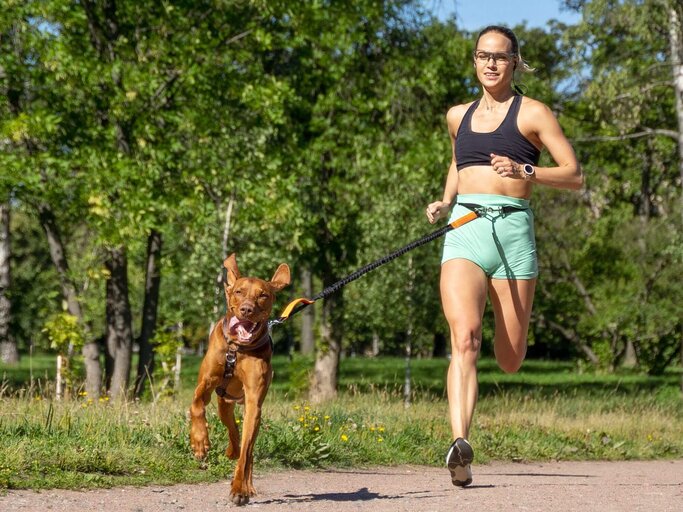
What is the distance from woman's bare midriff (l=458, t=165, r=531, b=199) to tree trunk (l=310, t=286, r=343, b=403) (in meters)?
16.8

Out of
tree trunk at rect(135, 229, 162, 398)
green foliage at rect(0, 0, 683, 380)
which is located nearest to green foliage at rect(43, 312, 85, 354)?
green foliage at rect(0, 0, 683, 380)

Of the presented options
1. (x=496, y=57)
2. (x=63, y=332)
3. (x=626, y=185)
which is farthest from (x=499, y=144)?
(x=626, y=185)

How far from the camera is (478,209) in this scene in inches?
244

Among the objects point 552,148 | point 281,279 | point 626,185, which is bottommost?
point 281,279

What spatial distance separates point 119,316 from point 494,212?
14.2 metres

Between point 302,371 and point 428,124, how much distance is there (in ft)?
17.5

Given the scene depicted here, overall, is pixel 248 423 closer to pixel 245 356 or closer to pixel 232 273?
pixel 245 356

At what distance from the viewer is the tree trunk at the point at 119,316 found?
62.9 feet

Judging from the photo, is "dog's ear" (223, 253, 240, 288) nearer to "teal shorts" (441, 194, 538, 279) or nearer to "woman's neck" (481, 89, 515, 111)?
"teal shorts" (441, 194, 538, 279)

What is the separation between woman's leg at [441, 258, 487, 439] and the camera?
19.8 feet

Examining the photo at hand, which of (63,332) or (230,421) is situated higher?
(63,332)

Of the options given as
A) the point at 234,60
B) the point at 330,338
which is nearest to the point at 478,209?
the point at 234,60

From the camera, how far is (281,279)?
6.16 m

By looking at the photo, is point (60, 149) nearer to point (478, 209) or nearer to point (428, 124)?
point (428, 124)
